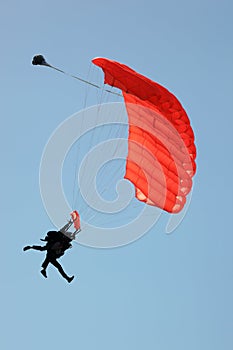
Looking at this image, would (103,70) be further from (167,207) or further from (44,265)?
(44,265)

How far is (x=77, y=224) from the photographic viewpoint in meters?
17.2

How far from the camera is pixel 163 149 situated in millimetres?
18766

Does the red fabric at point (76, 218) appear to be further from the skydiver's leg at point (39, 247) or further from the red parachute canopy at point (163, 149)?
the red parachute canopy at point (163, 149)

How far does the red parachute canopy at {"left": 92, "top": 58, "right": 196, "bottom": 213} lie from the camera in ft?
60.4

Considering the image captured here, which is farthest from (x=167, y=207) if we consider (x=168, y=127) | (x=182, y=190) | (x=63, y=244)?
(x=63, y=244)

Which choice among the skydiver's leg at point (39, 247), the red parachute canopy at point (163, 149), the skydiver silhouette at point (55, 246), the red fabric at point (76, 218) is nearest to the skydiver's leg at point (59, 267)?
the skydiver silhouette at point (55, 246)

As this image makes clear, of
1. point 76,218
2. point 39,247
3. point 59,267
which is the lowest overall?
point 59,267

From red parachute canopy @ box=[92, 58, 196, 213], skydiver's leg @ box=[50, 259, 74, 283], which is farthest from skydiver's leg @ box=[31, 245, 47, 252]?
red parachute canopy @ box=[92, 58, 196, 213]

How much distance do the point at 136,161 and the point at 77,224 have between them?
3.16 m

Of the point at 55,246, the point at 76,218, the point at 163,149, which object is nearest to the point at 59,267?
the point at 55,246

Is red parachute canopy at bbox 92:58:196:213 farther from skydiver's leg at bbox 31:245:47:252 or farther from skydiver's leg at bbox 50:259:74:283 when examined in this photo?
skydiver's leg at bbox 31:245:47:252

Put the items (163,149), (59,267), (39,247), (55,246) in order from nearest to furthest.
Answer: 1. (55,246)
2. (39,247)
3. (59,267)
4. (163,149)

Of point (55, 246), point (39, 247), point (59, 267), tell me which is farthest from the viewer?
point (59, 267)

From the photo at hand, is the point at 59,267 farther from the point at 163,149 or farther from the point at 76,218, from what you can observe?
the point at 163,149
